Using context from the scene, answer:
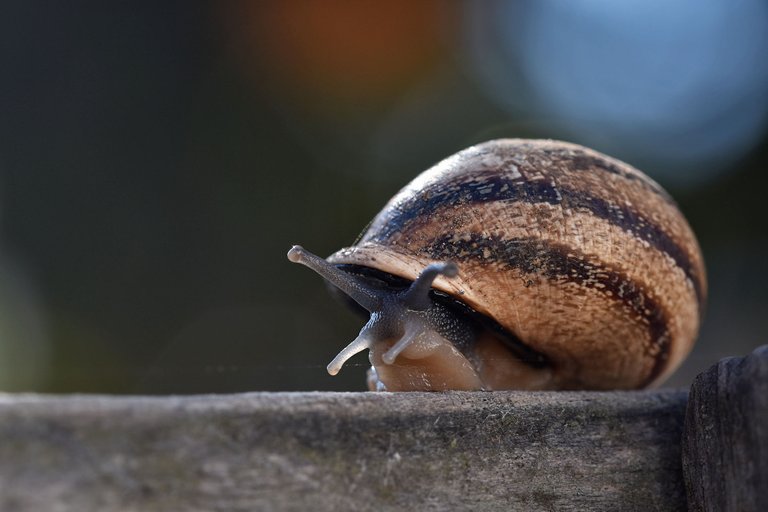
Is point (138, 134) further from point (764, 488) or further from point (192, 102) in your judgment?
point (764, 488)

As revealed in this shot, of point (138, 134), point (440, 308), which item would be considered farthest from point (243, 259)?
point (440, 308)

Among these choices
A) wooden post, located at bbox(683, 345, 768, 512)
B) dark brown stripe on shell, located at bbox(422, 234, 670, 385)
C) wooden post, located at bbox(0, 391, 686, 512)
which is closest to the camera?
wooden post, located at bbox(0, 391, 686, 512)

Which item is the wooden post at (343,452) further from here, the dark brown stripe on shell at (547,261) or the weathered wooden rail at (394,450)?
the dark brown stripe on shell at (547,261)

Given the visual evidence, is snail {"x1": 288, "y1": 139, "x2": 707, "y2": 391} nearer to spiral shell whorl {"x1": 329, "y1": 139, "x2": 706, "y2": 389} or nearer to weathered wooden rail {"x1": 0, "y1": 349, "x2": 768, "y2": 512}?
spiral shell whorl {"x1": 329, "y1": 139, "x2": 706, "y2": 389}

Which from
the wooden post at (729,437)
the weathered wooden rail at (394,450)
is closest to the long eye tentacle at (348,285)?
the weathered wooden rail at (394,450)

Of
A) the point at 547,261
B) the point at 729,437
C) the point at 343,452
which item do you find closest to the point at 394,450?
the point at 343,452

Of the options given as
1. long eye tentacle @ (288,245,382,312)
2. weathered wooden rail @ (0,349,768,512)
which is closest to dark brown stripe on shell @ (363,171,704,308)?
long eye tentacle @ (288,245,382,312)

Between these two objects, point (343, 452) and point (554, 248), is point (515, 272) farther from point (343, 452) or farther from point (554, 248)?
point (343, 452)
